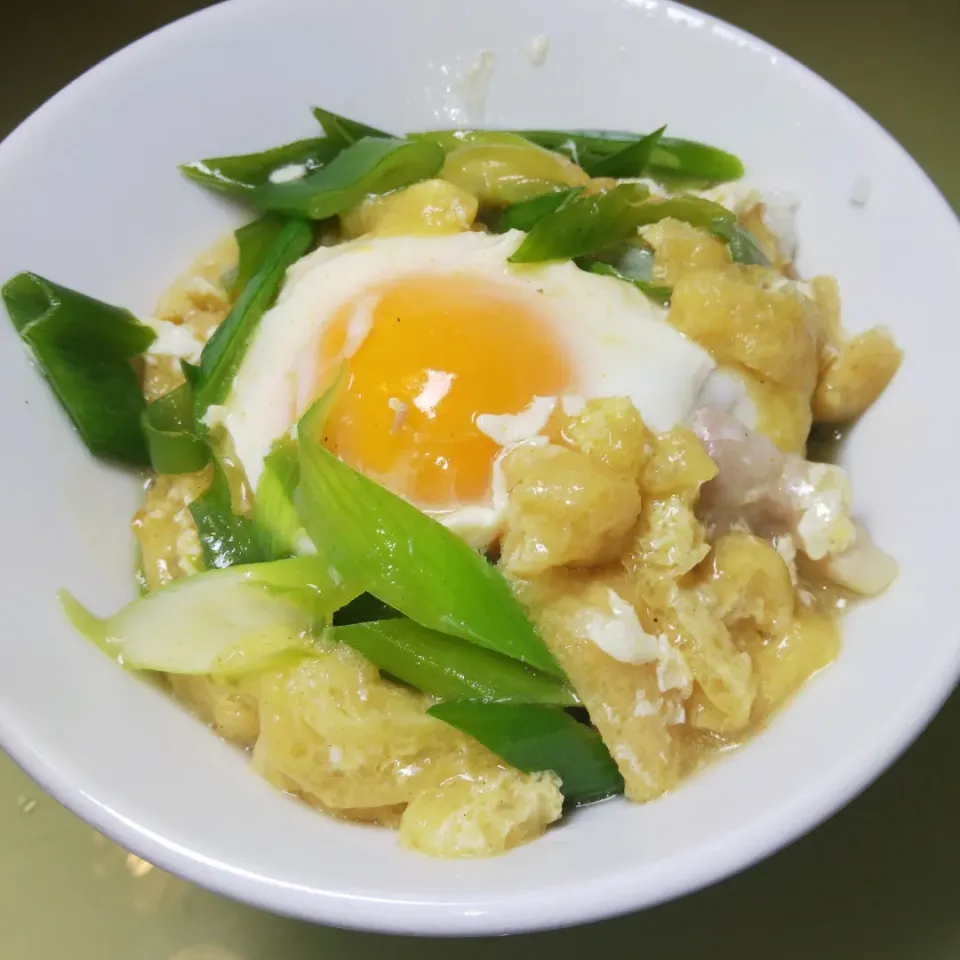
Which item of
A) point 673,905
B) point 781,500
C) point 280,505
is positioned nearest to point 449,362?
point 280,505

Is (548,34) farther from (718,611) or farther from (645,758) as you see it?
(645,758)

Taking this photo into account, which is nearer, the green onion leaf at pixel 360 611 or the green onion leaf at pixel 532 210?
the green onion leaf at pixel 360 611

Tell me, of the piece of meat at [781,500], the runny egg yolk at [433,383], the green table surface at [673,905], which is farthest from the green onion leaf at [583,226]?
the green table surface at [673,905]

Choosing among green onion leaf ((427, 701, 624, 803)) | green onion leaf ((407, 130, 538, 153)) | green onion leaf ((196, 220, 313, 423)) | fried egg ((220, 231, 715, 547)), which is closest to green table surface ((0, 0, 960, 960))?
green onion leaf ((427, 701, 624, 803))

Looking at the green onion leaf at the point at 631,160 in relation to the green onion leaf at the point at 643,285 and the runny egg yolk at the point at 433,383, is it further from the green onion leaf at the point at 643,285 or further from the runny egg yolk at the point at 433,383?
the runny egg yolk at the point at 433,383

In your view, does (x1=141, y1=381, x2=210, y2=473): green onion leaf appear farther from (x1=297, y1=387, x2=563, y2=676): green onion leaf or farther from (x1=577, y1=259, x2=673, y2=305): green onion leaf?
(x1=577, y1=259, x2=673, y2=305): green onion leaf
